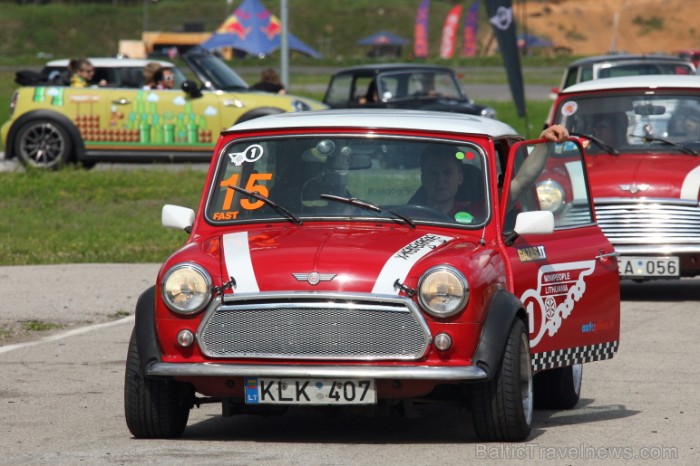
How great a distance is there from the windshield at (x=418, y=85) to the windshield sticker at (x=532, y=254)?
19060 millimetres

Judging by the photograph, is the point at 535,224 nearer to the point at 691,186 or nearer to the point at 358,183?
the point at 358,183

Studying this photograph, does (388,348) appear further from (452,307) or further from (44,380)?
(44,380)

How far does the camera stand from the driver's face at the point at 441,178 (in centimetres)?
754

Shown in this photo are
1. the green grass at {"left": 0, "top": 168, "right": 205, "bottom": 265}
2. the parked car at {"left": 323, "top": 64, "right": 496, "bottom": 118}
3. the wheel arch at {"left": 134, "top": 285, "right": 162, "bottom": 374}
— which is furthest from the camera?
the parked car at {"left": 323, "top": 64, "right": 496, "bottom": 118}

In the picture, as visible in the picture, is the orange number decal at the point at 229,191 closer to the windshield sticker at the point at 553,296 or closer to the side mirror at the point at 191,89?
the windshield sticker at the point at 553,296

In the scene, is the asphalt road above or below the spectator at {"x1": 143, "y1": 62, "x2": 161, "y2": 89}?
below

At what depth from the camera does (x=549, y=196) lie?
8.13 meters

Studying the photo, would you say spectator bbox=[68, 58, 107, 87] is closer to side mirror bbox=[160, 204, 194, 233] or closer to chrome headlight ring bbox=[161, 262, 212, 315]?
side mirror bbox=[160, 204, 194, 233]

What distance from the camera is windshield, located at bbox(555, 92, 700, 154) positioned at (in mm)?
13703

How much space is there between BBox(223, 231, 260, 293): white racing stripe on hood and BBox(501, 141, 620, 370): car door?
1.24m

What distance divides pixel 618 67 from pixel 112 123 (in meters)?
7.52

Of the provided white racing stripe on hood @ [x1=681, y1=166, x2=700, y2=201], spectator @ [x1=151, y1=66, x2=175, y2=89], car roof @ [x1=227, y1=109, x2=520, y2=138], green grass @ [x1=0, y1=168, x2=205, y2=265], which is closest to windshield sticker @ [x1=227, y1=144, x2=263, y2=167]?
car roof @ [x1=227, y1=109, x2=520, y2=138]

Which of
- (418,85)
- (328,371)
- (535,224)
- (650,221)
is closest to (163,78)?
(418,85)

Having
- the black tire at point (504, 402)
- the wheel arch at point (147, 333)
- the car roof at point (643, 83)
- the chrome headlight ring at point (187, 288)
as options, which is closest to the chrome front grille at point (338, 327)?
the chrome headlight ring at point (187, 288)
